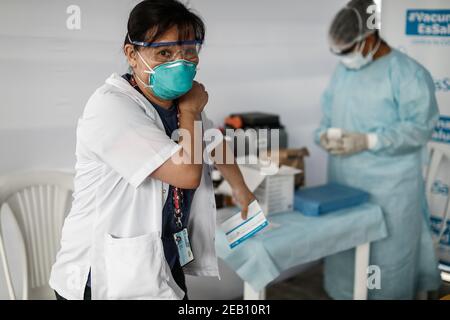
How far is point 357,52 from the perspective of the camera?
7.19 feet

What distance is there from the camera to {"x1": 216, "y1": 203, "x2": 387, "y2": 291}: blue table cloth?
176cm

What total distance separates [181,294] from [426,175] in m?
1.68

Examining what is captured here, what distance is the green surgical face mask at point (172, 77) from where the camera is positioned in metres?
1.01

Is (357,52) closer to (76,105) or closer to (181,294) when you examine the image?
(76,105)

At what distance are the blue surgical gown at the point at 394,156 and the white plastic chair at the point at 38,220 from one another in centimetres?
129

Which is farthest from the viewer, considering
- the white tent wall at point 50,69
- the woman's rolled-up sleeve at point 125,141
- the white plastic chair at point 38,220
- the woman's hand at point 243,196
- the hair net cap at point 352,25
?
the hair net cap at point 352,25

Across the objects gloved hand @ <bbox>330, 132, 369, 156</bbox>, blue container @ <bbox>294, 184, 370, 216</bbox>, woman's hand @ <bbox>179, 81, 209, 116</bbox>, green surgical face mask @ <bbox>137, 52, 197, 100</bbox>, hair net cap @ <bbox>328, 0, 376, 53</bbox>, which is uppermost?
hair net cap @ <bbox>328, 0, 376, 53</bbox>

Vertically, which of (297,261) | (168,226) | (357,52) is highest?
(357,52)

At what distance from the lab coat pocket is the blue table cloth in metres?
0.77

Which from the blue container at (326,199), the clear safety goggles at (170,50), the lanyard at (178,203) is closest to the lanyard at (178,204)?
the lanyard at (178,203)

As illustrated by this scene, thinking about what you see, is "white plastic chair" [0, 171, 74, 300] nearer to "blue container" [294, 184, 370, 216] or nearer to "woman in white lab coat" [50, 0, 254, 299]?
"woman in white lab coat" [50, 0, 254, 299]

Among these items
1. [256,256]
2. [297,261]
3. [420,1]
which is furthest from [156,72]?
[420,1]

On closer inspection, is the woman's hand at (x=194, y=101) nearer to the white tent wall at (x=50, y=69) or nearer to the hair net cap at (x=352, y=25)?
the white tent wall at (x=50, y=69)

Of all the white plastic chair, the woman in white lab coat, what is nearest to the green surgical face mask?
the woman in white lab coat
